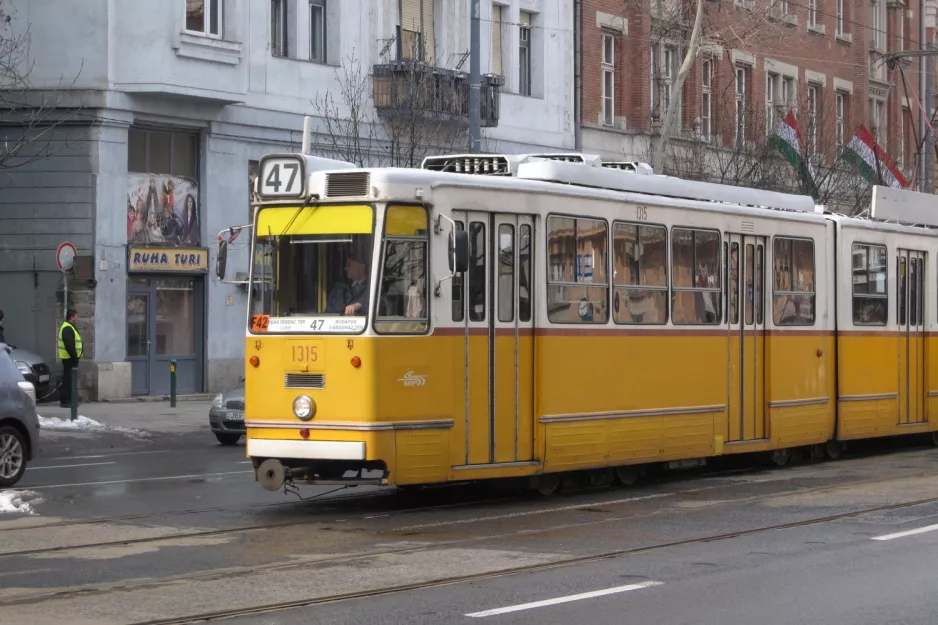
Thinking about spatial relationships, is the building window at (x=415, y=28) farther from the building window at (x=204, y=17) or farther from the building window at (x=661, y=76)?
the building window at (x=661, y=76)

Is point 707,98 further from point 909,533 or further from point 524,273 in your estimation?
point 909,533

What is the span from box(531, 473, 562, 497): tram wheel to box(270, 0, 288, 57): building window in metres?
19.2

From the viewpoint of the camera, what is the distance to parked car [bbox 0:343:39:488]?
16109 mm

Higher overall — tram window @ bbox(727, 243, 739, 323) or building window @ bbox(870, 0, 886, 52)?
building window @ bbox(870, 0, 886, 52)

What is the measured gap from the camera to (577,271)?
1498 cm

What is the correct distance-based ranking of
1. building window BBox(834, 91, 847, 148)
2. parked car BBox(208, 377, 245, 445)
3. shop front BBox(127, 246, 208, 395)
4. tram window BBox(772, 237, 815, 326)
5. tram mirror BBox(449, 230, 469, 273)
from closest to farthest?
tram mirror BBox(449, 230, 469, 273), tram window BBox(772, 237, 815, 326), parked car BBox(208, 377, 245, 445), shop front BBox(127, 246, 208, 395), building window BBox(834, 91, 847, 148)

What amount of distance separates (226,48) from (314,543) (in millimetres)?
20409

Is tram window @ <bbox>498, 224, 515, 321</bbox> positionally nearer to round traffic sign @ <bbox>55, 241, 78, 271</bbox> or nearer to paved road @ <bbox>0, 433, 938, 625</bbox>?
paved road @ <bbox>0, 433, 938, 625</bbox>

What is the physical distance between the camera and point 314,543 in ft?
38.7

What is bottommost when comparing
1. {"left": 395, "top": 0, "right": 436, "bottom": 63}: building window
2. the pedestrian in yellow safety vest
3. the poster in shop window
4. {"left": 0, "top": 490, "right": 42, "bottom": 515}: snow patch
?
{"left": 0, "top": 490, "right": 42, "bottom": 515}: snow patch

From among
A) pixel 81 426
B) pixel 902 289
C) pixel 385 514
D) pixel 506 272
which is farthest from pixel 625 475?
pixel 81 426

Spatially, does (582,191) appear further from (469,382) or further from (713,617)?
(713,617)

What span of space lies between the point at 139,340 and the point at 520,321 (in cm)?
1779

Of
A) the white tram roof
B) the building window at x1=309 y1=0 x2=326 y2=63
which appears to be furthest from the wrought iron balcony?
the white tram roof
